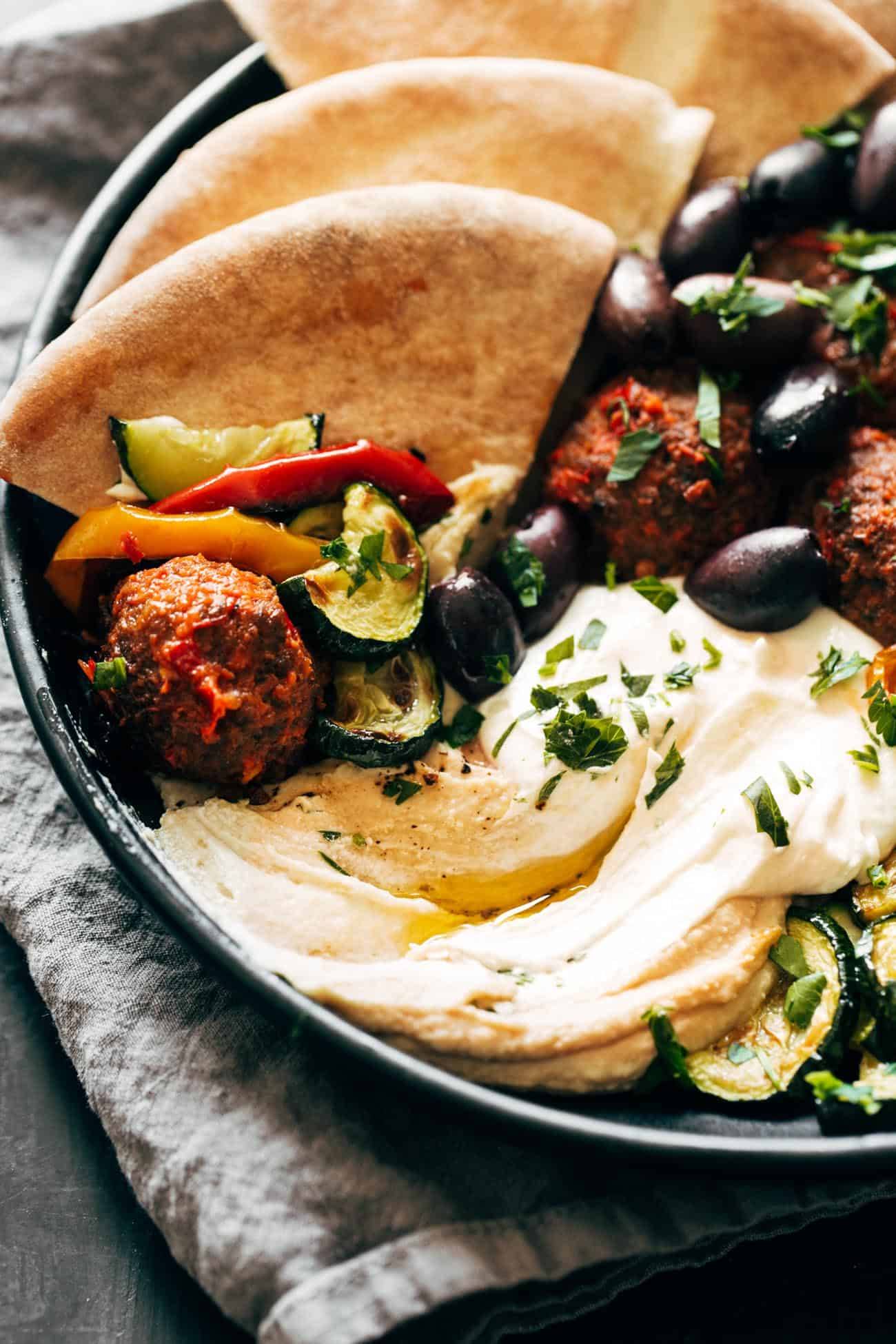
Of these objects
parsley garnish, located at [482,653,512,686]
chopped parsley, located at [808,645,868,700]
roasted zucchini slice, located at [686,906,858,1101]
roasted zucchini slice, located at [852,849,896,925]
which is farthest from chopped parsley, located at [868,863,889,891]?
parsley garnish, located at [482,653,512,686]

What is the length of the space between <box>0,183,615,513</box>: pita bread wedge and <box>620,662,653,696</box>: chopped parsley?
782 millimetres

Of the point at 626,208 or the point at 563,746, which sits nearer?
the point at 563,746

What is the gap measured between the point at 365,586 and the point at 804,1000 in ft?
4.92

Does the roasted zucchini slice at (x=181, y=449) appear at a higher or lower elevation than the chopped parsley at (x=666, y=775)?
higher

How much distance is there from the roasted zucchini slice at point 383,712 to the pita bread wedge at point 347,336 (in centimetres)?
68

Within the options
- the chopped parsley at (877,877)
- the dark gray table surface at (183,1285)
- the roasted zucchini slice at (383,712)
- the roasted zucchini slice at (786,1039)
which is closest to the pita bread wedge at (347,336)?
the roasted zucchini slice at (383,712)

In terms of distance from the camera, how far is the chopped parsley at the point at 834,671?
3.35m

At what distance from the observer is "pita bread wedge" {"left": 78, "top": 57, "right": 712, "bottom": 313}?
11.8ft

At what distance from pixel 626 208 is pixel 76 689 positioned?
2240mm

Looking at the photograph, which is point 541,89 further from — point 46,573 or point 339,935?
point 339,935

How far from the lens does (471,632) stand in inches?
131

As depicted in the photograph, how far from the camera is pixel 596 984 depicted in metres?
2.96

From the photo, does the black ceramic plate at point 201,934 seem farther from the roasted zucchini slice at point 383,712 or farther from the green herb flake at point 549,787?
the green herb flake at point 549,787

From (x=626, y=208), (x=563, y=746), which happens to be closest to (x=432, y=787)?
(x=563, y=746)
